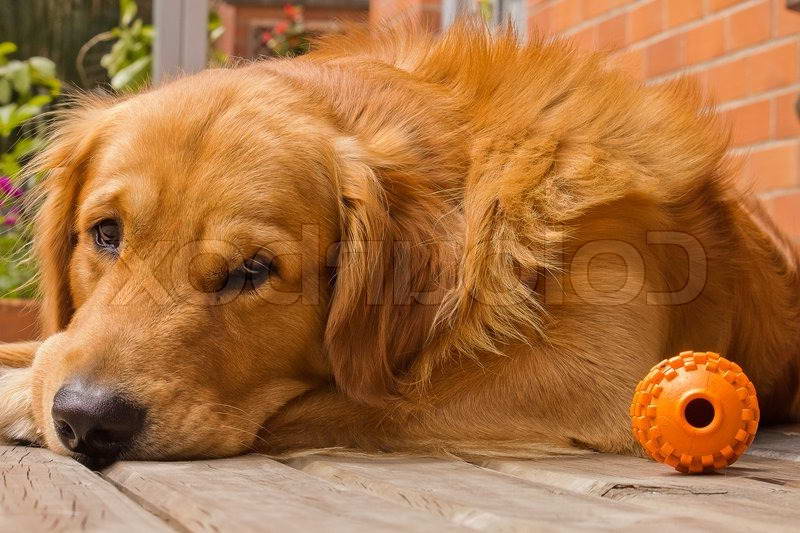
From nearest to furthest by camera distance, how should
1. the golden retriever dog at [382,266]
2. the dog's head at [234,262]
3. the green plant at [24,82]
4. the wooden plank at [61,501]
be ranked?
the wooden plank at [61,501]
the dog's head at [234,262]
the golden retriever dog at [382,266]
the green plant at [24,82]

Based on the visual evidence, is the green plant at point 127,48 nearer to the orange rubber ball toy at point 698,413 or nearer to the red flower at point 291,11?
the red flower at point 291,11

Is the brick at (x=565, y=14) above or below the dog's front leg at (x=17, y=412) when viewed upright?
above

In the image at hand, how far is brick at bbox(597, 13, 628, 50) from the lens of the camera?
4.28 meters

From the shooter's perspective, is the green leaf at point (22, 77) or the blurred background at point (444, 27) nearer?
the blurred background at point (444, 27)

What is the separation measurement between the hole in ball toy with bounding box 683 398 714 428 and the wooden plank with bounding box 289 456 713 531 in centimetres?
33

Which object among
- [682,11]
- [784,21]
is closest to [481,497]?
[784,21]

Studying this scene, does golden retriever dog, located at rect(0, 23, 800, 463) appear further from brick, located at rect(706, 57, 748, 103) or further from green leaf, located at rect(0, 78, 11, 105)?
green leaf, located at rect(0, 78, 11, 105)

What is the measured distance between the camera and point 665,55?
4090 mm

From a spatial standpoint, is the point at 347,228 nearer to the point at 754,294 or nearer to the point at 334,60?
the point at 334,60

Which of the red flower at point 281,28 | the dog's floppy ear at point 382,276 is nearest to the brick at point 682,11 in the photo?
the dog's floppy ear at point 382,276

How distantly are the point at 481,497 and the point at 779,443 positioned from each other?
110 centimetres

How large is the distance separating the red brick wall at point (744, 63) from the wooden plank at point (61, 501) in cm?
206

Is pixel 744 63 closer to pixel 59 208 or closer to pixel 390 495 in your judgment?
pixel 59 208

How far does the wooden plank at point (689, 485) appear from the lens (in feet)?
4.59
